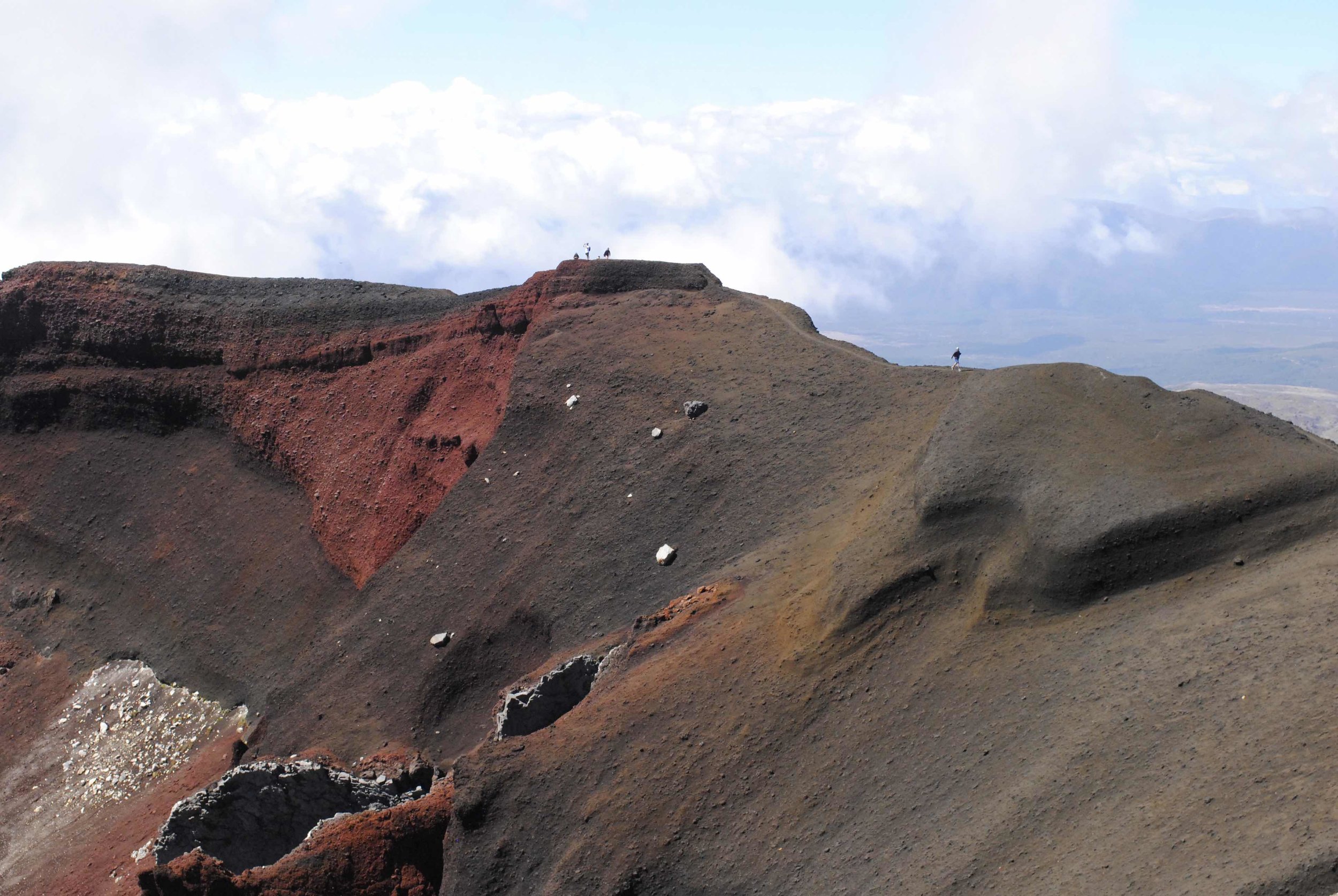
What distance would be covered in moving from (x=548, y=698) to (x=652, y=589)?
3.28 meters

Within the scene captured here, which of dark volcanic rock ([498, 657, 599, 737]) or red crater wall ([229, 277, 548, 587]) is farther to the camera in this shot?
red crater wall ([229, 277, 548, 587])

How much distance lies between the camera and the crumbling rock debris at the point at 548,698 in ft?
64.9

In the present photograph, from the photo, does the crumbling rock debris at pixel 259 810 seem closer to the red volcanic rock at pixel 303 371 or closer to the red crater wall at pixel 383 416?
the red crater wall at pixel 383 416

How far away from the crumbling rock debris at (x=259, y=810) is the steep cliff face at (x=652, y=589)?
0.25m

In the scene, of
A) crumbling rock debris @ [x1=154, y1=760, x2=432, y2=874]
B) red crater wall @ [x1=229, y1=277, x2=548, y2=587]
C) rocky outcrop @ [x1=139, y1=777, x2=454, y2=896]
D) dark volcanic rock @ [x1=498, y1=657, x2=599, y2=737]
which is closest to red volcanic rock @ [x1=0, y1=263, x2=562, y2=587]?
red crater wall @ [x1=229, y1=277, x2=548, y2=587]

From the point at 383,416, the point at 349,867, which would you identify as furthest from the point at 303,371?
the point at 349,867

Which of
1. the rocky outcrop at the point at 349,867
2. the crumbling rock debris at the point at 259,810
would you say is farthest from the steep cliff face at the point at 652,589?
the crumbling rock debris at the point at 259,810

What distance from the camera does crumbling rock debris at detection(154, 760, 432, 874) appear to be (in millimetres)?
21234

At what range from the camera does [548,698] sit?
19938 millimetres

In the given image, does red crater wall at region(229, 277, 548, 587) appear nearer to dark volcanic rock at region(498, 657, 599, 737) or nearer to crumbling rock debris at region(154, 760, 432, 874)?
crumbling rock debris at region(154, 760, 432, 874)

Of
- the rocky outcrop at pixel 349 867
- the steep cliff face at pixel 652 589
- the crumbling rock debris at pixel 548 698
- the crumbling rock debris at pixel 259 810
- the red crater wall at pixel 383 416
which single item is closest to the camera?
the steep cliff face at pixel 652 589

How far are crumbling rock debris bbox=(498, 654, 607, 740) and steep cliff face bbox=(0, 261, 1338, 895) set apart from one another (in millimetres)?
77

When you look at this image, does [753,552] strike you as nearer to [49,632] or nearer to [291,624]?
[291,624]

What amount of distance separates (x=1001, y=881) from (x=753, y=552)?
985 centimetres
